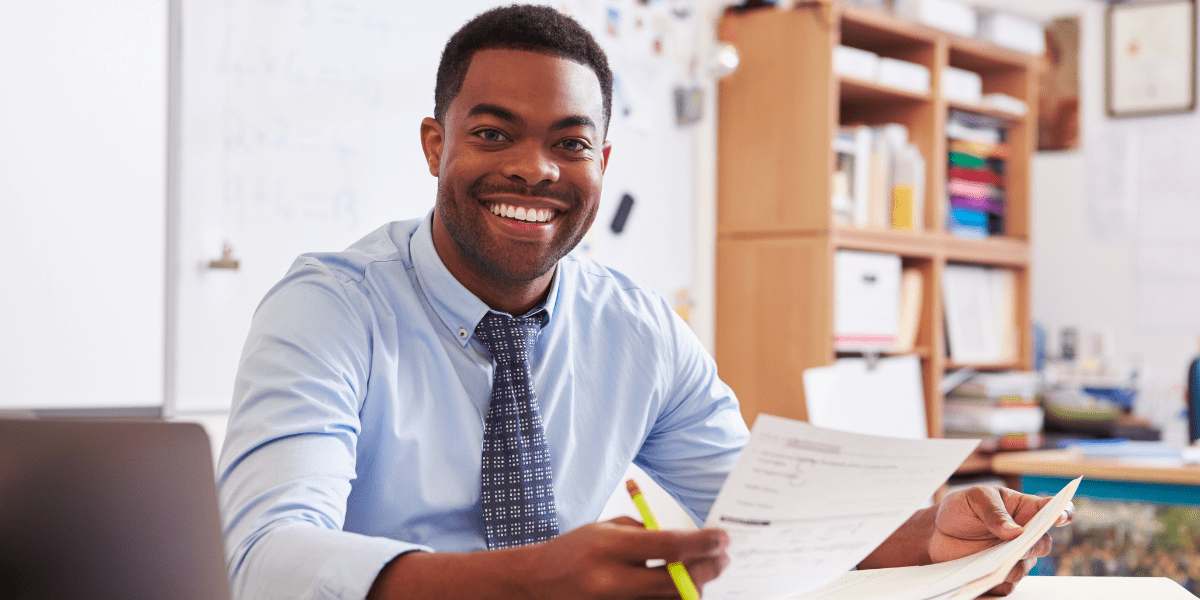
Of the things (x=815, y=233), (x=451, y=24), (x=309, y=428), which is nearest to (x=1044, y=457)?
(x=815, y=233)

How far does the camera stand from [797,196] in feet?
9.70

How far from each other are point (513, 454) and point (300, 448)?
0.98 feet

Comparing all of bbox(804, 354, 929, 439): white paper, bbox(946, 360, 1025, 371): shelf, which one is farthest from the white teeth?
bbox(946, 360, 1025, 371): shelf

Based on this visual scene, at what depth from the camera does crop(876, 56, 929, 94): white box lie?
10.2 ft

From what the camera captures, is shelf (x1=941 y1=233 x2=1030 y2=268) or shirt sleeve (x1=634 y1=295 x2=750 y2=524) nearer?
shirt sleeve (x1=634 y1=295 x2=750 y2=524)

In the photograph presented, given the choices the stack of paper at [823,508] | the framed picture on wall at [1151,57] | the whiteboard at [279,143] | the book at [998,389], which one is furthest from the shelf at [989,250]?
the stack of paper at [823,508]

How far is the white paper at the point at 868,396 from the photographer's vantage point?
99.7 inches

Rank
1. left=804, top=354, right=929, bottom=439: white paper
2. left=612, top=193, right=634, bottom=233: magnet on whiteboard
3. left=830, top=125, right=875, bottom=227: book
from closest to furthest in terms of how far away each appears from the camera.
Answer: left=804, top=354, right=929, bottom=439: white paper → left=612, top=193, right=634, bottom=233: magnet on whiteboard → left=830, top=125, right=875, bottom=227: book

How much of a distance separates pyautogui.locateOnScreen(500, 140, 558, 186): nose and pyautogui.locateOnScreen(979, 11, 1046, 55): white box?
277 centimetres

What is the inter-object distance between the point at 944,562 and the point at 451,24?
180cm

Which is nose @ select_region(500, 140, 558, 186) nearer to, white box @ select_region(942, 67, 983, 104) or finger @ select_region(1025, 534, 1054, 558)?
finger @ select_region(1025, 534, 1054, 558)

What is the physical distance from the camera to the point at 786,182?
2975 mm

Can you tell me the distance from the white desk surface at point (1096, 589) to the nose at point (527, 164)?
69 centimetres

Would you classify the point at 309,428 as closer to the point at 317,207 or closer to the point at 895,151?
the point at 317,207
